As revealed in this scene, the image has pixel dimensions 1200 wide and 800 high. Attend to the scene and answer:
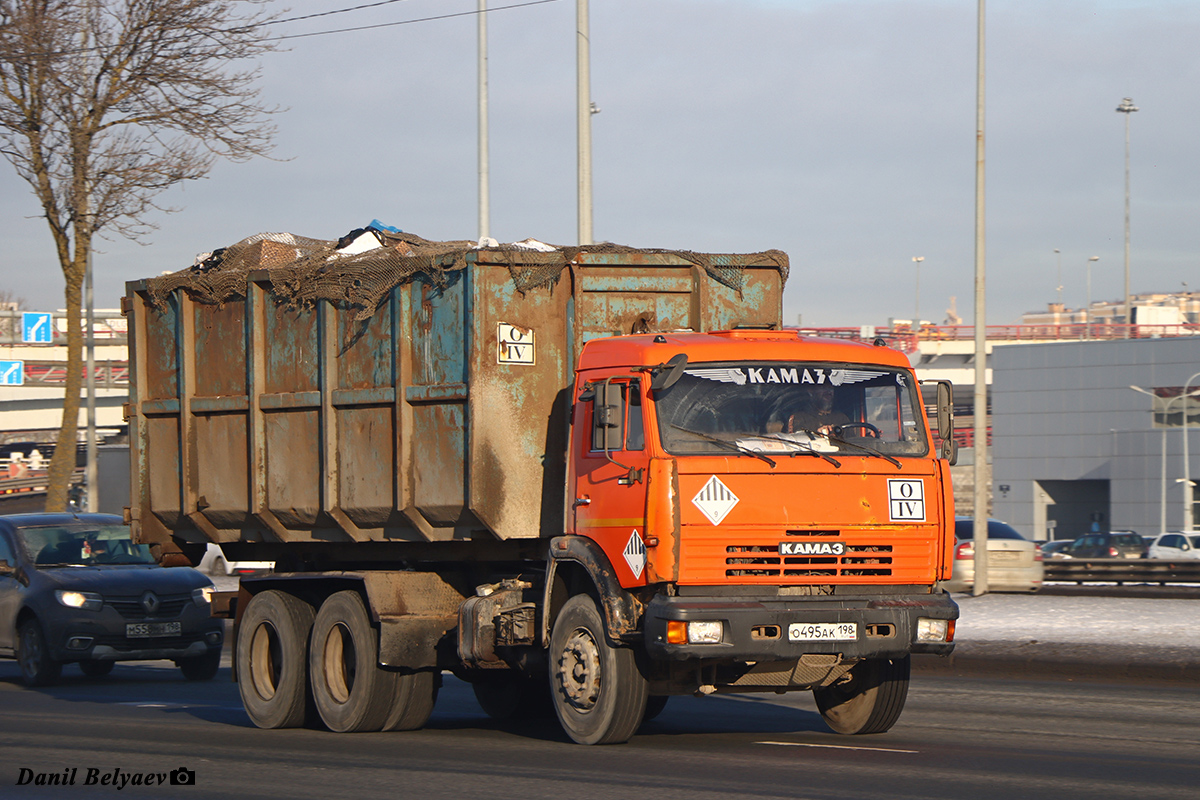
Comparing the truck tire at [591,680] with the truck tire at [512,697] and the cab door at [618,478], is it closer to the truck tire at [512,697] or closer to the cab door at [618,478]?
the cab door at [618,478]

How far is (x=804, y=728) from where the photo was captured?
36.5 feet

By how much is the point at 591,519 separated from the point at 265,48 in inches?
686

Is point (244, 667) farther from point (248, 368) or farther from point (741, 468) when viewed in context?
point (741, 468)

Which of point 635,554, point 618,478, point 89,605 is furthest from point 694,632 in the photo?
point 89,605

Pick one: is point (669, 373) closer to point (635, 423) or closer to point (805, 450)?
point (635, 423)

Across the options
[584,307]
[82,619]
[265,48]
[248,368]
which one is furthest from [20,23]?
[584,307]

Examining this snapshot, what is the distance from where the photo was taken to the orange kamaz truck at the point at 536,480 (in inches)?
356

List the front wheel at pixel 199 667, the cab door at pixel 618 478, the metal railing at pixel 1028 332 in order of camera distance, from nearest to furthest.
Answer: the cab door at pixel 618 478 → the front wheel at pixel 199 667 → the metal railing at pixel 1028 332

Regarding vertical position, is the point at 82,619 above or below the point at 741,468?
below

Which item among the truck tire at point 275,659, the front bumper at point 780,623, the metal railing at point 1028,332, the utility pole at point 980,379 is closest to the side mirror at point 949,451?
the front bumper at point 780,623

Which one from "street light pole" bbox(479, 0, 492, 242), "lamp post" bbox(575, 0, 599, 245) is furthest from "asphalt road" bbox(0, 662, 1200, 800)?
"street light pole" bbox(479, 0, 492, 242)

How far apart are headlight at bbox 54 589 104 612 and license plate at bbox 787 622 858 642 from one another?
9116 millimetres

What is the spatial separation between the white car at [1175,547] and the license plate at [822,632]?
3802 centimetres

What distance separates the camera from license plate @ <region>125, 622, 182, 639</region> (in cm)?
1564
